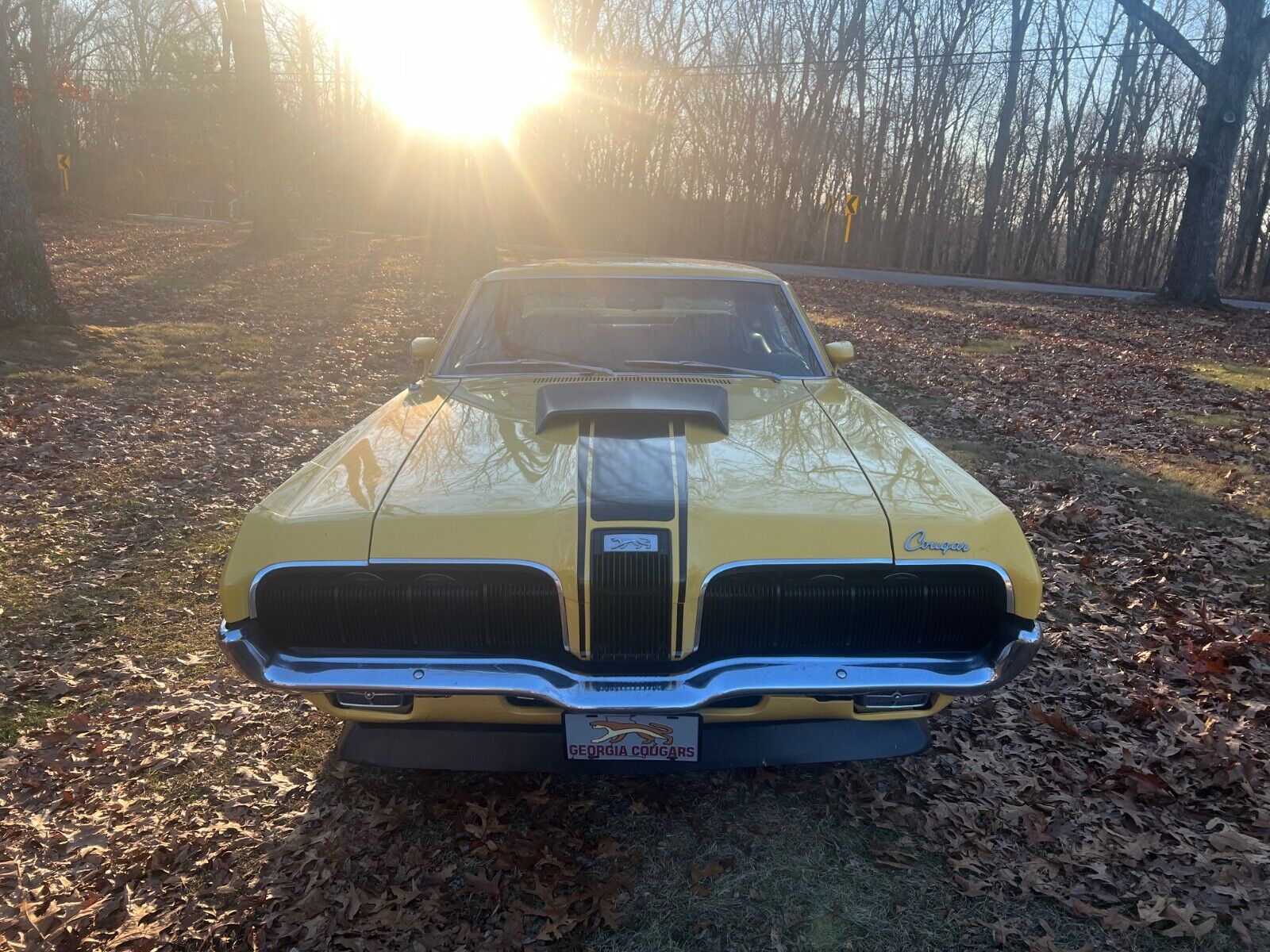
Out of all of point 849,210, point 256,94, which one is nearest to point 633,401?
point 256,94

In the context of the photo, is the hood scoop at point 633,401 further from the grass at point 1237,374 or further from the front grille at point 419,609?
the grass at point 1237,374

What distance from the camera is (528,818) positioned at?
9.01 feet

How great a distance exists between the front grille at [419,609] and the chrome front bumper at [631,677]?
5 cm

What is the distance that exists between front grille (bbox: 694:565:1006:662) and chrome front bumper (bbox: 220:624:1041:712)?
0.05 m

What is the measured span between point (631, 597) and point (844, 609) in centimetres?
60

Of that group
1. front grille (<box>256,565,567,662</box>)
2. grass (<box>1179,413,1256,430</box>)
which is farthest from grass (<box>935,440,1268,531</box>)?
front grille (<box>256,565,567,662</box>)

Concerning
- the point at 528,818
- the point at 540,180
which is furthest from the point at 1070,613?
the point at 540,180

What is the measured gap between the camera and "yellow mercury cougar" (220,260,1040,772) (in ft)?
7.25

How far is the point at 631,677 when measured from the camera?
225 cm

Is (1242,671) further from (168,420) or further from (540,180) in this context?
(540,180)

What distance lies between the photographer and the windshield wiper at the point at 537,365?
3.57 meters

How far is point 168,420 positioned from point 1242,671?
7972 mm

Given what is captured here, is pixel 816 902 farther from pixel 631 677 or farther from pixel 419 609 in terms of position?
pixel 419 609

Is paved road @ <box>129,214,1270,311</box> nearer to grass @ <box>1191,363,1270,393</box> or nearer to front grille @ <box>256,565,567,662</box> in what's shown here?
grass @ <box>1191,363,1270,393</box>
